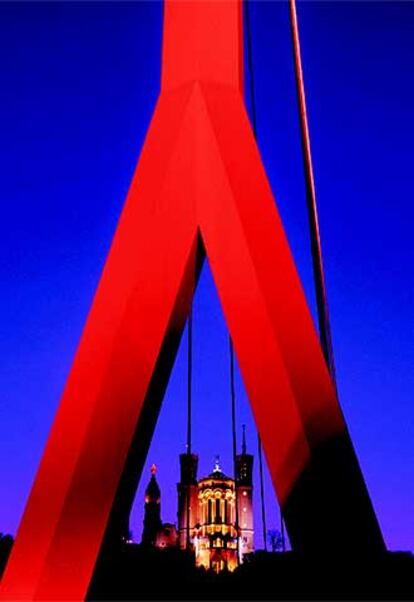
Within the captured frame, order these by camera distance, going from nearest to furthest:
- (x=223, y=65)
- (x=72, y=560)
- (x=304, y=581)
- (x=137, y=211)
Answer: (x=72, y=560) < (x=304, y=581) < (x=137, y=211) < (x=223, y=65)

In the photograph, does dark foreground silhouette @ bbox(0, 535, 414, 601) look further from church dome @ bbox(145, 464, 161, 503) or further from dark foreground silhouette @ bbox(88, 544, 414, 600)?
church dome @ bbox(145, 464, 161, 503)

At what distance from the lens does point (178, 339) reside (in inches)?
141

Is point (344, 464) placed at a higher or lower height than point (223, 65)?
lower

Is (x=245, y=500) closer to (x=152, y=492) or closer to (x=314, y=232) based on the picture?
(x=152, y=492)

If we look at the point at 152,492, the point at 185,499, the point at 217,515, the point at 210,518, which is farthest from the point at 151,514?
the point at 217,515

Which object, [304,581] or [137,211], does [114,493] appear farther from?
[137,211]

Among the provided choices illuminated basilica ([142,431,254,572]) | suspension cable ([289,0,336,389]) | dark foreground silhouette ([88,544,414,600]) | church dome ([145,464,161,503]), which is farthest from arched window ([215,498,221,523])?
suspension cable ([289,0,336,389])

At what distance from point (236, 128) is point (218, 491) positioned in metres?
73.8

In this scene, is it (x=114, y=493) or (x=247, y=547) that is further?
(x=247, y=547)

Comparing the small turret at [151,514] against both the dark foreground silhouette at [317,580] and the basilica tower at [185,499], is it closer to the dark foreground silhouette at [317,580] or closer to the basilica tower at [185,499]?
the basilica tower at [185,499]

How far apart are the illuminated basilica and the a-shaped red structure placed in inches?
2712

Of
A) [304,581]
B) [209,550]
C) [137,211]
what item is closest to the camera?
[304,581]

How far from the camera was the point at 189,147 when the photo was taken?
3443 mm

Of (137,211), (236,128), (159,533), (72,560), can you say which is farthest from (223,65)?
(159,533)
